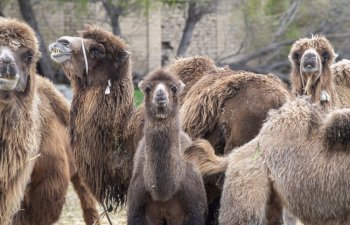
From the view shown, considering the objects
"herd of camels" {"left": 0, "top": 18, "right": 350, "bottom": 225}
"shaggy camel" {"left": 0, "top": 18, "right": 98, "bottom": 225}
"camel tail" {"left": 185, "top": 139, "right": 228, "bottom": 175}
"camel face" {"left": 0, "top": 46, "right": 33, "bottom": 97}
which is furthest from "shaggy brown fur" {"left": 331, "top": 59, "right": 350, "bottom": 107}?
"camel face" {"left": 0, "top": 46, "right": 33, "bottom": 97}

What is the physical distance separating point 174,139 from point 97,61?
1.64m

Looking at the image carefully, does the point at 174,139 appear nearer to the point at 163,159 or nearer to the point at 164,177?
the point at 163,159

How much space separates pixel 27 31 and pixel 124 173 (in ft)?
4.85

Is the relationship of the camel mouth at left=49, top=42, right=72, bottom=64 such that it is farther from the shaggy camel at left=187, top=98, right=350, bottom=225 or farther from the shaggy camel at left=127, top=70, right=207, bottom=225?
the shaggy camel at left=187, top=98, right=350, bottom=225

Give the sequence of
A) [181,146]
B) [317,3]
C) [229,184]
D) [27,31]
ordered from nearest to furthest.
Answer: [229,184] → [181,146] → [27,31] → [317,3]

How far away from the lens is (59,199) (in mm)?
8445

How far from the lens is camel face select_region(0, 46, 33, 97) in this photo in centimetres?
694

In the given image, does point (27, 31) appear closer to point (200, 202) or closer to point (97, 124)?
point (97, 124)

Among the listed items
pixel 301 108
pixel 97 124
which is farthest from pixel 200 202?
pixel 97 124

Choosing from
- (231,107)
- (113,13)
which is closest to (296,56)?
(231,107)

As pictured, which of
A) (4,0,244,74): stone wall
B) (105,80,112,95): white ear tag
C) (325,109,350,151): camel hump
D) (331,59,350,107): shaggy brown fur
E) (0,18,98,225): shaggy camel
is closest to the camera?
(325,109,350,151): camel hump

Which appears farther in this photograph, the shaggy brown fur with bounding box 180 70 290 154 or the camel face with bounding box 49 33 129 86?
Result: the camel face with bounding box 49 33 129 86

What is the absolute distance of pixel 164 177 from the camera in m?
6.48

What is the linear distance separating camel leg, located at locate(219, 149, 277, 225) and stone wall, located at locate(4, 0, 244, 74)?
21.3 m
